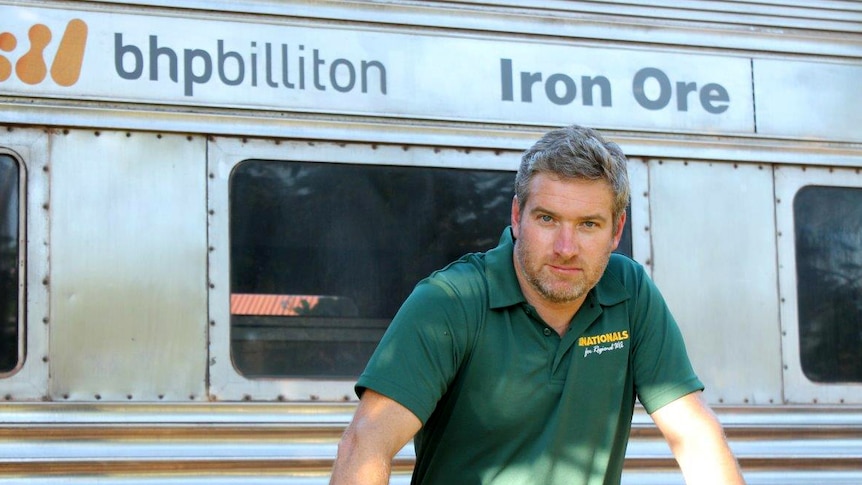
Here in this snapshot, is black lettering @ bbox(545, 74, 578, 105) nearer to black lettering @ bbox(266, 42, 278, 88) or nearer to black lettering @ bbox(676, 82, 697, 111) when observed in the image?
black lettering @ bbox(676, 82, 697, 111)

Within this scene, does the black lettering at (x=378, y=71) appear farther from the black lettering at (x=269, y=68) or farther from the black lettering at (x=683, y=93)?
the black lettering at (x=683, y=93)

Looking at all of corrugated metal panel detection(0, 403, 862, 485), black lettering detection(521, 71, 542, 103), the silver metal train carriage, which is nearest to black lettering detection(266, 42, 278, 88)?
the silver metal train carriage

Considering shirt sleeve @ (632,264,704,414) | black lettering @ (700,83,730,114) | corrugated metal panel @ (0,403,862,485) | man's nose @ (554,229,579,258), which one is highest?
black lettering @ (700,83,730,114)

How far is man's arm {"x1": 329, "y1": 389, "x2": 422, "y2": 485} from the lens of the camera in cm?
203

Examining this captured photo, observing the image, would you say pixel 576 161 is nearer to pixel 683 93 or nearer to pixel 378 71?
pixel 378 71

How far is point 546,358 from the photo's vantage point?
2281 mm

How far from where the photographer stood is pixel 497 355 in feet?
7.36

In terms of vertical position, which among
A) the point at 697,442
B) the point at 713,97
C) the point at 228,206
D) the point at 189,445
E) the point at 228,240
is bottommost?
the point at 189,445

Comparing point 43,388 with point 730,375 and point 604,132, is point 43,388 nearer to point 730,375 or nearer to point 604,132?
point 604,132

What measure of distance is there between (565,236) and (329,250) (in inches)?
Result: 62.0

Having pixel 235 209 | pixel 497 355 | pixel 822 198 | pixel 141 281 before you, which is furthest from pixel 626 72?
pixel 497 355

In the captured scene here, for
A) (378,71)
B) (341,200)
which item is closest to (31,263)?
(341,200)

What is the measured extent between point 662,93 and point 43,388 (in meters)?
Result: 2.25

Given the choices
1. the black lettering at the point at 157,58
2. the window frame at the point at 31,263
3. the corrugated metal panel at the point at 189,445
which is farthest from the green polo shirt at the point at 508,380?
the black lettering at the point at 157,58
